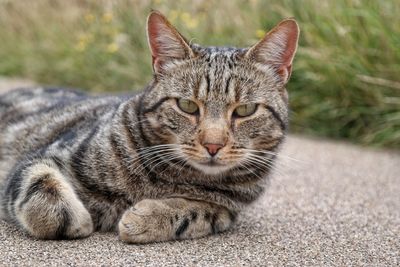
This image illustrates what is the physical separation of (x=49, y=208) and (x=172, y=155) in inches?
22.4

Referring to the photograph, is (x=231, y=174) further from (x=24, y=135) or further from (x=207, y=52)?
(x=24, y=135)

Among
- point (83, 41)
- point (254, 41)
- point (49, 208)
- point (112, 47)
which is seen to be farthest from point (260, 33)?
point (49, 208)

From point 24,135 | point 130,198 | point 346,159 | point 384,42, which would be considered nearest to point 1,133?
point 24,135

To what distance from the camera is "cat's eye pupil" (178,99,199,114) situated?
3.03 m

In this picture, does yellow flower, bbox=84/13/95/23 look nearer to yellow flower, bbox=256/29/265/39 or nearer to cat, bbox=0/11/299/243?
yellow flower, bbox=256/29/265/39

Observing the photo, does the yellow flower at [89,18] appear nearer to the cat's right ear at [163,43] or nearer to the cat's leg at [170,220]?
the cat's right ear at [163,43]

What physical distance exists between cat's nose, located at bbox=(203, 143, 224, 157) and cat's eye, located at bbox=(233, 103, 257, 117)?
0.67 feet

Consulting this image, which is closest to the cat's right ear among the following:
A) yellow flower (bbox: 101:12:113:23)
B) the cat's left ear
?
the cat's left ear

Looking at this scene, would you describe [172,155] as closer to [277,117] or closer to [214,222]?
[214,222]

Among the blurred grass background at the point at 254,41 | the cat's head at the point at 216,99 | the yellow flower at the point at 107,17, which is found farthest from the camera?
the yellow flower at the point at 107,17

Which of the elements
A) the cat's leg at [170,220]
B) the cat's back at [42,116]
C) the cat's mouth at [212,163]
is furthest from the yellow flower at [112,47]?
the cat's mouth at [212,163]

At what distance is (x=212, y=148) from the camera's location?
291 cm

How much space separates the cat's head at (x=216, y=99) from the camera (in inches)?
117

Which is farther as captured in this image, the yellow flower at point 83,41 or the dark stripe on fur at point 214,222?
the yellow flower at point 83,41
